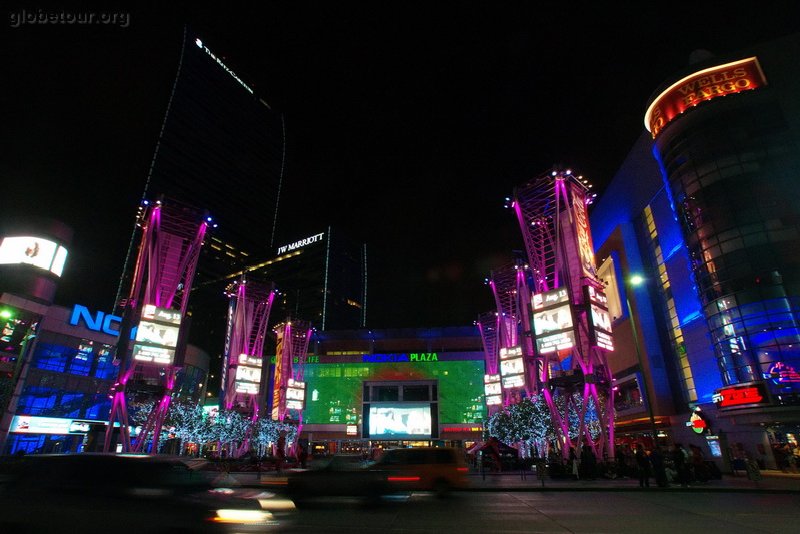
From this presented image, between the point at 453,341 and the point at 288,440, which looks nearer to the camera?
the point at 288,440

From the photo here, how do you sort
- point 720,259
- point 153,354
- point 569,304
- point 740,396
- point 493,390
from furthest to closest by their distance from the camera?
point 493,390 < point 720,259 < point 153,354 < point 740,396 < point 569,304

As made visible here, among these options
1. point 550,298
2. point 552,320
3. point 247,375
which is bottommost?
point 247,375

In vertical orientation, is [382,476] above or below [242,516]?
Result: above

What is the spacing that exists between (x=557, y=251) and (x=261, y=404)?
62.3 m

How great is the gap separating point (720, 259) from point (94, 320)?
6267 cm

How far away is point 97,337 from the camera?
171ft

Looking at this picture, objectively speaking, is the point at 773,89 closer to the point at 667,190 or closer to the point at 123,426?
the point at 667,190

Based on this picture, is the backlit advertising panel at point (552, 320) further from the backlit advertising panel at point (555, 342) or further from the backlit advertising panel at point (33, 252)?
the backlit advertising panel at point (33, 252)

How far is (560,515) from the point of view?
11.6 m

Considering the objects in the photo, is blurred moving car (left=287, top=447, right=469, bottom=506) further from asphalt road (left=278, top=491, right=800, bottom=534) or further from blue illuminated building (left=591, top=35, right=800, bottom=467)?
blue illuminated building (left=591, top=35, right=800, bottom=467)

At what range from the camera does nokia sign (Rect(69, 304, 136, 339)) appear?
49.7 metres

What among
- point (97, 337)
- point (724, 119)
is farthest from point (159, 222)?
point (724, 119)

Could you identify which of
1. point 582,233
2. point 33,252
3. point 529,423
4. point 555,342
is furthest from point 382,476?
point 33,252

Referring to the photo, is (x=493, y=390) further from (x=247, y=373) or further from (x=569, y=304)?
(x=569, y=304)
